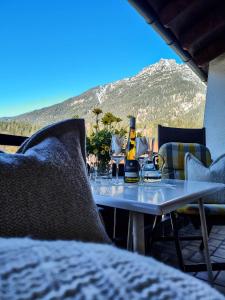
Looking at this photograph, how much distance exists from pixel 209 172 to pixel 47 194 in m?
1.59

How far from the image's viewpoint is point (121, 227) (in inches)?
87.3

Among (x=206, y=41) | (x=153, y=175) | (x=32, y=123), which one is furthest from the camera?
(x=206, y=41)

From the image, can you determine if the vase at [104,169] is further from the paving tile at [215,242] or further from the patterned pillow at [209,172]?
the paving tile at [215,242]

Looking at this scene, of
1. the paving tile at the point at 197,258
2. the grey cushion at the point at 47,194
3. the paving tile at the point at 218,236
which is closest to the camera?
the grey cushion at the point at 47,194

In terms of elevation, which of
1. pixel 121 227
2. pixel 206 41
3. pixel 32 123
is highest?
pixel 206 41

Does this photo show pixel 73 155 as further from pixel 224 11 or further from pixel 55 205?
pixel 224 11

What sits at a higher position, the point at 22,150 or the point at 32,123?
the point at 32,123

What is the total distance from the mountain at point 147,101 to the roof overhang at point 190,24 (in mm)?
362

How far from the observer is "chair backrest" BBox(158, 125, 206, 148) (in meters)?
2.77

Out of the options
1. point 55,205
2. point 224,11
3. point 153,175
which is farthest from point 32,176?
point 224,11

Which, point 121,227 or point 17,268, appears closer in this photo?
point 17,268

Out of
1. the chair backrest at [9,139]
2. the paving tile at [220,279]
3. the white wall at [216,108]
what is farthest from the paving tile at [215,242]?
the chair backrest at [9,139]

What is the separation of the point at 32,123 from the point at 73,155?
1571 millimetres

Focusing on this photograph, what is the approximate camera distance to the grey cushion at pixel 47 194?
1.54ft
